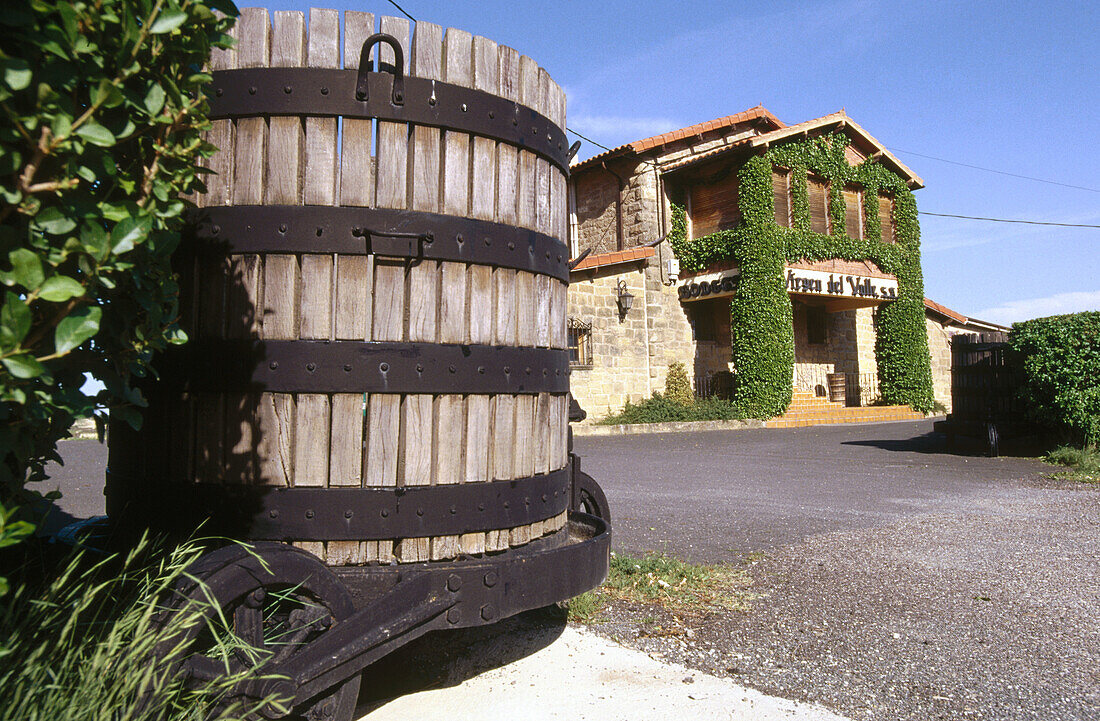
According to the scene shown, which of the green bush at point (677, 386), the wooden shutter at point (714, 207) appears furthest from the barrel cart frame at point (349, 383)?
the wooden shutter at point (714, 207)

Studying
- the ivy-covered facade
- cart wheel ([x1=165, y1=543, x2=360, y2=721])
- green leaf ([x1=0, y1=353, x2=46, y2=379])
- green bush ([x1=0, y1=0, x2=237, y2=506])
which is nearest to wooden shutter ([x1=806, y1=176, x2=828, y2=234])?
the ivy-covered facade

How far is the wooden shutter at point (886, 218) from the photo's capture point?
66.8 feet

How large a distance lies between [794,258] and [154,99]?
17.7 metres

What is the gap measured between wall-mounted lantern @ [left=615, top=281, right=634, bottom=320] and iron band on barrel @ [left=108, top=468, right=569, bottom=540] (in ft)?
45.8

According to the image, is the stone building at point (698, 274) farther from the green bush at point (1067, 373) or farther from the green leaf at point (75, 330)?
the green leaf at point (75, 330)

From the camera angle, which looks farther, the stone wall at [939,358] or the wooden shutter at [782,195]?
the stone wall at [939,358]

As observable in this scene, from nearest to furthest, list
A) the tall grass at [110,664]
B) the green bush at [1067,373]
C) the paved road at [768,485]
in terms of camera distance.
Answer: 1. the tall grass at [110,664]
2. the paved road at [768,485]
3. the green bush at [1067,373]

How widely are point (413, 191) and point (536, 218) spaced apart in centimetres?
49

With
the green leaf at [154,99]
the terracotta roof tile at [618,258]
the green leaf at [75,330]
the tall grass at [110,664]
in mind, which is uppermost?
the terracotta roof tile at [618,258]

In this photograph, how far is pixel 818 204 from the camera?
1911cm

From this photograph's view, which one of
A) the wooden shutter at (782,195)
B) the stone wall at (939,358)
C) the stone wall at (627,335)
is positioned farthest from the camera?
the stone wall at (939,358)

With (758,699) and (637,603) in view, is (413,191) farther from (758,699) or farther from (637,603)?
(637,603)

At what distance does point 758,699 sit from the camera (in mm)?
2361

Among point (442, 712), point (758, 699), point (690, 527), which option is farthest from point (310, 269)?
point (690, 527)
